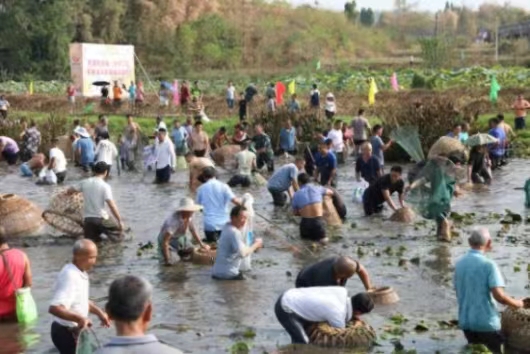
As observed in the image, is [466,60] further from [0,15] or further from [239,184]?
[239,184]

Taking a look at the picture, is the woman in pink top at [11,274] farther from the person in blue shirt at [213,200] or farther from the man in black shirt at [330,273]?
the person in blue shirt at [213,200]

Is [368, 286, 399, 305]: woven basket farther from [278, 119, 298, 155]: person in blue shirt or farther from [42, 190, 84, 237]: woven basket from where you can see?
[278, 119, 298, 155]: person in blue shirt

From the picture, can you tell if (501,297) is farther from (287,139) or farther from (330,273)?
(287,139)

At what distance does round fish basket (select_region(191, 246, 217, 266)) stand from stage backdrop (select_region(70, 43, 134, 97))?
110ft

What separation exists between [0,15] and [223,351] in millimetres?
64208

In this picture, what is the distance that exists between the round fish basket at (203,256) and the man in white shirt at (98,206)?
56.5 inches

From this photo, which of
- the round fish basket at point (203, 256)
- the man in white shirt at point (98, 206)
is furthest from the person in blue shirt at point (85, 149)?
the round fish basket at point (203, 256)

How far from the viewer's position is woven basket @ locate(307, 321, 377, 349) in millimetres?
9430

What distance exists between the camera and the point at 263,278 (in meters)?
13.2

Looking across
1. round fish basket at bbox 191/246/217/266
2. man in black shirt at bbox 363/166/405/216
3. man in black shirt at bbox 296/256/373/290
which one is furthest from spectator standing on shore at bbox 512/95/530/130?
man in black shirt at bbox 296/256/373/290

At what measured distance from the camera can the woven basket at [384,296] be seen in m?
11.4

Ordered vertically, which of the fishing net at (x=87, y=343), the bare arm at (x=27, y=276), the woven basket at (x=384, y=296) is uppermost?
the fishing net at (x=87, y=343)

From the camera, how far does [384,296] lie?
11.5 m

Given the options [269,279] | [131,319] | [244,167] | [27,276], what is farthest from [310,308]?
[244,167]
